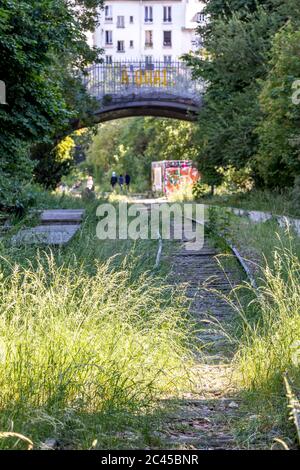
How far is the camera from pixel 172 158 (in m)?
65.6

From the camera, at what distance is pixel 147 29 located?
106250mm

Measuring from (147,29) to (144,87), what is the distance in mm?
63986

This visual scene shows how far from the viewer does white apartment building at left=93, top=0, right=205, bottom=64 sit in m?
106

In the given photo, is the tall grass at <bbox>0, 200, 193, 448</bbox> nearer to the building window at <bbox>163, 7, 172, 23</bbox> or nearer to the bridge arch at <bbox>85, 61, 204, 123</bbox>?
the bridge arch at <bbox>85, 61, 204, 123</bbox>

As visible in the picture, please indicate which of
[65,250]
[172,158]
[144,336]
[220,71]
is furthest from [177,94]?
[144,336]

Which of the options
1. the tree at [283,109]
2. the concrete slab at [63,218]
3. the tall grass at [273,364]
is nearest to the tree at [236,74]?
the tree at [283,109]

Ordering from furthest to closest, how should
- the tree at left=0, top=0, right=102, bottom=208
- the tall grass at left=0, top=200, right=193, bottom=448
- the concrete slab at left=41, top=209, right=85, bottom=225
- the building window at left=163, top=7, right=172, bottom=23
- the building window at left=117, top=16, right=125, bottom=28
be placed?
the building window at left=117, top=16, right=125, bottom=28 < the building window at left=163, top=7, right=172, bottom=23 < the concrete slab at left=41, top=209, right=85, bottom=225 < the tree at left=0, top=0, right=102, bottom=208 < the tall grass at left=0, top=200, right=193, bottom=448

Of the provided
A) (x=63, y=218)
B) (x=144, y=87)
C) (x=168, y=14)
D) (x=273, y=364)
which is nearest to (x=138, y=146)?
(x=168, y=14)

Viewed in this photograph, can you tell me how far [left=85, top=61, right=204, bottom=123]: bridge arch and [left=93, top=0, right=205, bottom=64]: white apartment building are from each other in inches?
2401

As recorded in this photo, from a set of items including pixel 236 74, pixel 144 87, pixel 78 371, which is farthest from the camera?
pixel 144 87

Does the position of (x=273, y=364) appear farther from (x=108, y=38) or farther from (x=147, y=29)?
(x=108, y=38)

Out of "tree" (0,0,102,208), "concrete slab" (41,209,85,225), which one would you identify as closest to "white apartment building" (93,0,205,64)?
"concrete slab" (41,209,85,225)

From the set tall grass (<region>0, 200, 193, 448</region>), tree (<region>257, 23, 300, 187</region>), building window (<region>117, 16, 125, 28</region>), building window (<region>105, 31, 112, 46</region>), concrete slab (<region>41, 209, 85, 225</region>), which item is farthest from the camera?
building window (<region>105, 31, 112, 46</region>)

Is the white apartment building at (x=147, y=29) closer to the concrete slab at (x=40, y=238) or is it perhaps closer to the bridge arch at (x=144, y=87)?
the bridge arch at (x=144, y=87)
